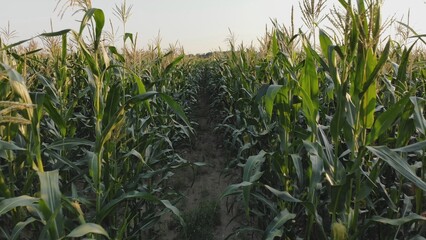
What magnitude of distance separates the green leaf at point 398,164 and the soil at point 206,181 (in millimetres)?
1806

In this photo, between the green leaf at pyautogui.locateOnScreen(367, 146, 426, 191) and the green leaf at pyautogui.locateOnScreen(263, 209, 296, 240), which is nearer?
the green leaf at pyautogui.locateOnScreen(367, 146, 426, 191)

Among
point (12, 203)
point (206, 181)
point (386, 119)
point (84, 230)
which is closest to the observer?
point (12, 203)

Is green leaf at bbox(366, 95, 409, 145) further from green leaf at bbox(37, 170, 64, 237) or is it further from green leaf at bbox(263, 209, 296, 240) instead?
green leaf at bbox(37, 170, 64, 237)

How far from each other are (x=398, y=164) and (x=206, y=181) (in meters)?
3.77

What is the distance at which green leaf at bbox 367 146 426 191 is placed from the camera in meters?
1.64

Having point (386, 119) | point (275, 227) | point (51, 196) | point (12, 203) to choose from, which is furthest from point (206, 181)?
point (12, 203)

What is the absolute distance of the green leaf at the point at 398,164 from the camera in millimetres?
1644

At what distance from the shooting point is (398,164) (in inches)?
66.9

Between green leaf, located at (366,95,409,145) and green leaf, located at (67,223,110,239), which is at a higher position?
green leaf, located at (366,95,409,145)

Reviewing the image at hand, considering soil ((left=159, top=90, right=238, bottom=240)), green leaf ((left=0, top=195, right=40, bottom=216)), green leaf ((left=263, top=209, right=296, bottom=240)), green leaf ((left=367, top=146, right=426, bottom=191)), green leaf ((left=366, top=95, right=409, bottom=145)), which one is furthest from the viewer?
soil ((left=159, top=90, right=238, bottom=240))

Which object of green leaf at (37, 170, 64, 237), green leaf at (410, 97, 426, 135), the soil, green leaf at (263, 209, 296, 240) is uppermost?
green leaf at (410, 97, 426, 135)

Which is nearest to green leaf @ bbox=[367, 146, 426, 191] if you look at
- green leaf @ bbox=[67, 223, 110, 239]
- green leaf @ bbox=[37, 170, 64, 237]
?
green leaf @ bbox=[67, 223, 110, 239]

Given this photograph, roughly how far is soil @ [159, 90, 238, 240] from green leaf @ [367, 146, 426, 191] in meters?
1.81

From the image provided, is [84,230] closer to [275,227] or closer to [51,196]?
[51,196]
